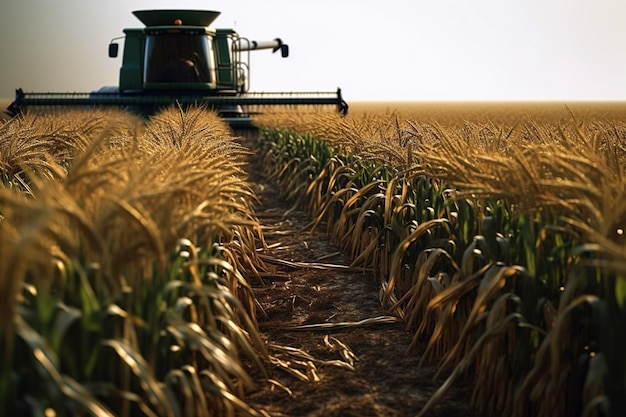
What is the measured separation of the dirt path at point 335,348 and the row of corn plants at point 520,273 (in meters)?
0.17

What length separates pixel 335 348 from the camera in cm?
562

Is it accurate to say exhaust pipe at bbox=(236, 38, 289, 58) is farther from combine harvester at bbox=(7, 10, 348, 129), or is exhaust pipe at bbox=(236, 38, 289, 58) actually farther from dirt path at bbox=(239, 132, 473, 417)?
dirt path at bbox=(239, 132, 473, 417)

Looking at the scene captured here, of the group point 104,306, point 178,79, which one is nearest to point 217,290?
point 104,306

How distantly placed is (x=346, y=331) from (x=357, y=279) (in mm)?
1588

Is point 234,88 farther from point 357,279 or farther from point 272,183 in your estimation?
point 357,279

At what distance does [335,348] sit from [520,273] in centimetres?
186

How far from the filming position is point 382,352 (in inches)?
219

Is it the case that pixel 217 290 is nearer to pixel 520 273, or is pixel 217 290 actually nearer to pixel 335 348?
pixel 520 273

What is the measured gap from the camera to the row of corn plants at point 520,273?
349cm

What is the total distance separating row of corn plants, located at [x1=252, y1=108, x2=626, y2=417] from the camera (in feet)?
11.5

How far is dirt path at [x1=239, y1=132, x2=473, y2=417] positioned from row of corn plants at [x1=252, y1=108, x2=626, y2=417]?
0.17m

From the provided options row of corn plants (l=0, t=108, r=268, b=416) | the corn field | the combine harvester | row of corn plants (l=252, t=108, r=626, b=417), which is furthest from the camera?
the combine harvester

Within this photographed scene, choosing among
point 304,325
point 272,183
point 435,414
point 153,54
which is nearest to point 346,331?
point 304,325

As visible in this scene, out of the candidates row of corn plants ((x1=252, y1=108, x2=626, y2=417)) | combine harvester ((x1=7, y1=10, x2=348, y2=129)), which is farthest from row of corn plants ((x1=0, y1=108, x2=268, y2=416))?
combine harvester ((x1=7, y1=10, x2=348, y2=129))
